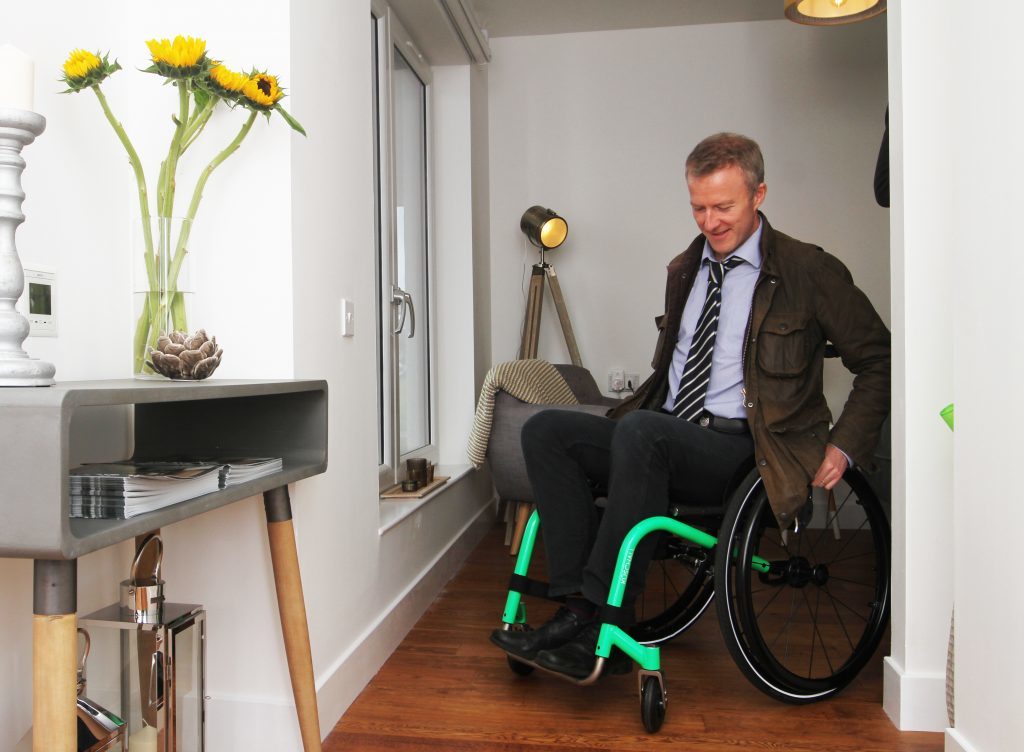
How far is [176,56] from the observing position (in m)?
1.33

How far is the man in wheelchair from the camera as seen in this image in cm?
176

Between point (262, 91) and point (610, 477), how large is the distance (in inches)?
41.0

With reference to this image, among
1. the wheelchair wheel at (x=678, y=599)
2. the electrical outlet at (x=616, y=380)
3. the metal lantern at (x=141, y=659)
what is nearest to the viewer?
the metal lantern at (x=141, y=659)

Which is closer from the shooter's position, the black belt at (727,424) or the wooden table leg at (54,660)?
the wooden table leg at (54,660)

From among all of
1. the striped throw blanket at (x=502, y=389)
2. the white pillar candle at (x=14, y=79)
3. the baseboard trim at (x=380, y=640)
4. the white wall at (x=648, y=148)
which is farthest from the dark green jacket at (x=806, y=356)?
the white wall at (x=648, y=148)

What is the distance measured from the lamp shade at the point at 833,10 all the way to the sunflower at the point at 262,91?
6.74 feet

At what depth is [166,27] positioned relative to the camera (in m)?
1.62

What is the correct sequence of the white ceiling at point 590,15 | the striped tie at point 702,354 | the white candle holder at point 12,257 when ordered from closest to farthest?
the white candle holder at point 12,257
the striped tie at point 702,354
the white ceiling at point 590,15

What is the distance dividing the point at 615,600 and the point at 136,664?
899 millimetres

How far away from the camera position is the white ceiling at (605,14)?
3629mm

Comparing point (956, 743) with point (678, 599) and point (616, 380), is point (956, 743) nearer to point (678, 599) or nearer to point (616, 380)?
point (678, 599)

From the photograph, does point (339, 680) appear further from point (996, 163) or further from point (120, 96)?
point (996, 163)

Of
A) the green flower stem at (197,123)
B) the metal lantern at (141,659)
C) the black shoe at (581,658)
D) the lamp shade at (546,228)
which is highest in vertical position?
the lamp shade at (546,228)

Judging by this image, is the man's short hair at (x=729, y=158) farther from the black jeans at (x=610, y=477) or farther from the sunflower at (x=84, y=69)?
the sunflower at (x=84, y=69)
